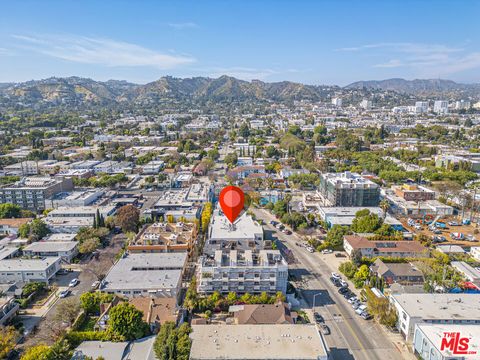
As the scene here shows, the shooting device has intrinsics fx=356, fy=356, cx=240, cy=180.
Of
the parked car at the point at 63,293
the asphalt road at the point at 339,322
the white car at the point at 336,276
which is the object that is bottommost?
the asphalt road at the point at 339,322

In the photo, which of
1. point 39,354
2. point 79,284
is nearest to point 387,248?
point 79,284

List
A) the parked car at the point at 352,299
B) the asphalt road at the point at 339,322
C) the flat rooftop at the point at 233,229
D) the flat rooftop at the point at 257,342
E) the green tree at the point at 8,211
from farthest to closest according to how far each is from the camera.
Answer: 1. the green tree at the point at 8,211
2. the flat rooftop at the point at 233,229
3. the parked car at the point at 352,299
4. the asphalt road at the point at 339,322
5. the flat rooftop at the point at 257,342

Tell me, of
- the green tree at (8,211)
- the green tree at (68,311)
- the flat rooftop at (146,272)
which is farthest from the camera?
the green tree at (8,211)

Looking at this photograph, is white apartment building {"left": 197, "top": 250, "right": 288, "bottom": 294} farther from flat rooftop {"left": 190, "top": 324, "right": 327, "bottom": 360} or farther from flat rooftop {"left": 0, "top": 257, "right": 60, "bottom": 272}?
flat rooftop {"left": 0, "top": 257, "right": 60, "bottom": 272}

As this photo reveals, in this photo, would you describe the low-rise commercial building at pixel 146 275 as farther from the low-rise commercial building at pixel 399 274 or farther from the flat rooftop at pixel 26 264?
the low-rise commercial building at pixel 399 274

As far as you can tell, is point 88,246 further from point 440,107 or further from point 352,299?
point 440,107

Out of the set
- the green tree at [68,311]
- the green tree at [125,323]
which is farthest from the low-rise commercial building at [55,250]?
the green tree at [125,323]

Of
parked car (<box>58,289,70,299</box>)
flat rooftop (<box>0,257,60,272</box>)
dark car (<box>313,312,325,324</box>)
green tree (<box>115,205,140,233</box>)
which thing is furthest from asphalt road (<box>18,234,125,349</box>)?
dark car (<box>313,312,325,324</box>)

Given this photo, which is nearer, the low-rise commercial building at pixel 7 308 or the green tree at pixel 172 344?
the green tree at pixel 172 344

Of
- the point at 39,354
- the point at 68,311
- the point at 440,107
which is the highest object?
the point at 440,107
